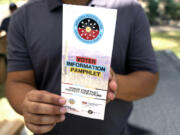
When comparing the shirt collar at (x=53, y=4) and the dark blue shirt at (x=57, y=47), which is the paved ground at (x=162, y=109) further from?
the shirt collar at (x=53, y=4)

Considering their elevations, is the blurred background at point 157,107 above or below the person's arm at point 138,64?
below

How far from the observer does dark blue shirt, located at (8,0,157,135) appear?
76cm

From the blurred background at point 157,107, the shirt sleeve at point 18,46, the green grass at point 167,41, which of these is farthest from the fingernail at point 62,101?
the green grass at point 167,41

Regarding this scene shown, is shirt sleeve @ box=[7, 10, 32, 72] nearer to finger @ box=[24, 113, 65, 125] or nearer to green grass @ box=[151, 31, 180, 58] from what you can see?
finger @ box=[24, 113, 65, 125]

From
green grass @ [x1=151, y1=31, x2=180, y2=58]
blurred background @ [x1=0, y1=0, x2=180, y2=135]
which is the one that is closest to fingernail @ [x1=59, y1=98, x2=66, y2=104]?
blurred background @ [x1=0, y1=0, x2=180, y2=135]

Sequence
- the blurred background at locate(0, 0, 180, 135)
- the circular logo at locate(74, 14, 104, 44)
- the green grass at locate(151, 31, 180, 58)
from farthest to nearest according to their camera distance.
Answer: the green grass at locate(151, 31, 180, 58) < the blurred background at locate(0, 0, 180, 135) < the circular logo at locate(74, 14, 104, 44)

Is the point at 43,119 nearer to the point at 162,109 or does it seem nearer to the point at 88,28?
the point at 88,28

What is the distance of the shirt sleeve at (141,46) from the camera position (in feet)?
2.53

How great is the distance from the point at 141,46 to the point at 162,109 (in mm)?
1533

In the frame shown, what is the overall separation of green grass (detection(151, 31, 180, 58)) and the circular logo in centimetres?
343

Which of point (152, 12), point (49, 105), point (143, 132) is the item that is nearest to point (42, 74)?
point (49, 105)

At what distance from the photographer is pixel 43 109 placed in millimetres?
602

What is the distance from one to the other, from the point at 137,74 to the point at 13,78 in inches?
21.1

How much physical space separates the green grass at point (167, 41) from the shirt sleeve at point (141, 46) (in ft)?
10.1
